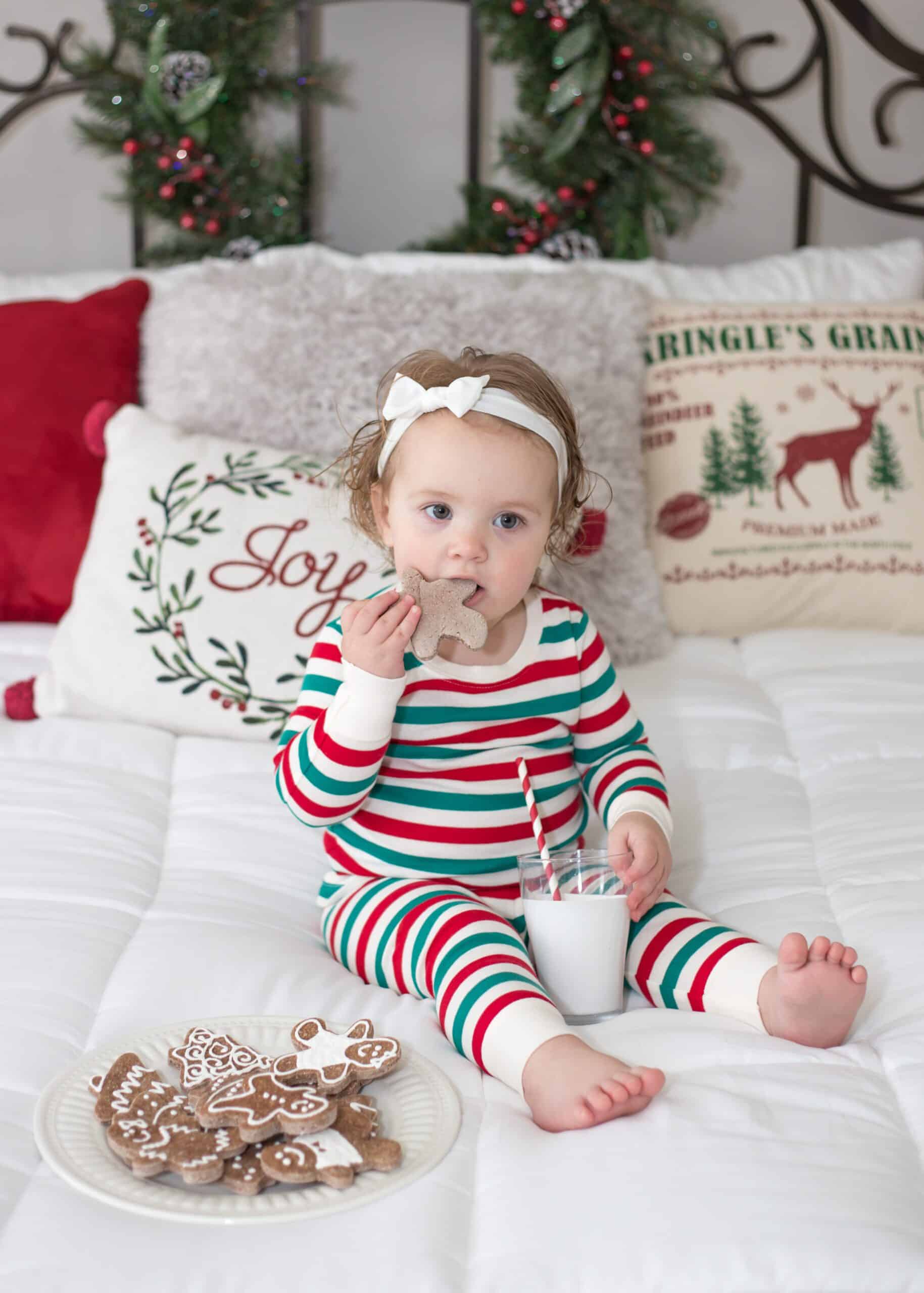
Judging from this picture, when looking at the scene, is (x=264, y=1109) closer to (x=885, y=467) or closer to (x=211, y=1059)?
(x=211, y=1059)

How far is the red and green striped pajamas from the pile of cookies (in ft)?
0.41

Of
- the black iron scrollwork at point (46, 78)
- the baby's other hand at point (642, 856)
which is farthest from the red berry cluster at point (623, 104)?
the baby's other hand at point (642, 856)

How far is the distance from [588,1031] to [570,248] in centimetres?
158

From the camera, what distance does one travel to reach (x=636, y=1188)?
690 millimetres

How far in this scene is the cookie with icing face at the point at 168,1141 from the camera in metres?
0.70

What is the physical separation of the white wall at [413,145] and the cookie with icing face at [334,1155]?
1.90m

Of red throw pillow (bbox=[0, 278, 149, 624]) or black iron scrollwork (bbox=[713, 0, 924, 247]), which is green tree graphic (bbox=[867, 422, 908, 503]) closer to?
black iron scrollwork (bbox=[713, 0, 924, 247])

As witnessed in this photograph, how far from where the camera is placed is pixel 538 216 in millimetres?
2201

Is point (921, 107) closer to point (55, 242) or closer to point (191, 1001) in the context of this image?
point (55, 242)

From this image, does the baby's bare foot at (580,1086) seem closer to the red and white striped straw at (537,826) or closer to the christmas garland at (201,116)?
the red and white striped straw at (537,826)

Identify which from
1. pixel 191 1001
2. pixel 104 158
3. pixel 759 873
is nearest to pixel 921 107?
pixel 104 158

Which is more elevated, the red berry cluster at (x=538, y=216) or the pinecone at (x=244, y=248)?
the red berry cluster at (x=538, y=216)

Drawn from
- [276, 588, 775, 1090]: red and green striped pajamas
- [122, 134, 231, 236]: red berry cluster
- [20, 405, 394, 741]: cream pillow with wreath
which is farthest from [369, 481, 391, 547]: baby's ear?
[122, 134, 231, 236]: red berry cluster

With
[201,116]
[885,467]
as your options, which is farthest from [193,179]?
[885,467]
